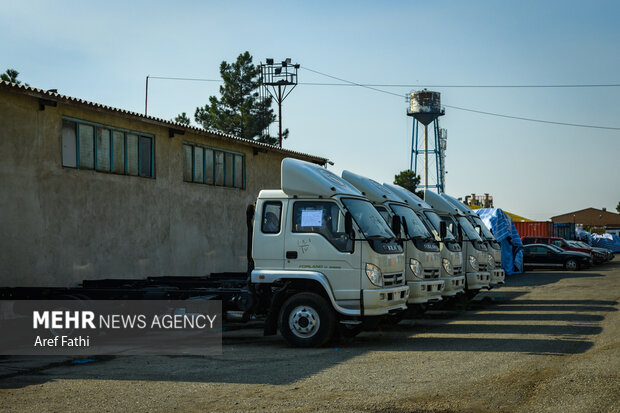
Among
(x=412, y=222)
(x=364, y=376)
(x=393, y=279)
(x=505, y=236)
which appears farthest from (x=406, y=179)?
(x=364, y=376)

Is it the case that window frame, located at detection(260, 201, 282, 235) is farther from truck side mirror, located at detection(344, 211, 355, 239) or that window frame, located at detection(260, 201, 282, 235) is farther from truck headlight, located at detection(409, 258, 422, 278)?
truck headlight, located at detection(409, 258, 422, 278)

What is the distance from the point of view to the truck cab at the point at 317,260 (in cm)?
1160

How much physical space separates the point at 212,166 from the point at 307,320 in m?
12.3

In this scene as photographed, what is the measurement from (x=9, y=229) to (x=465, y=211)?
12.4 meters

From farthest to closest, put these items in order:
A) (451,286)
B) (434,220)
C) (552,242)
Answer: (552,242)
(434,220)
(451,286)

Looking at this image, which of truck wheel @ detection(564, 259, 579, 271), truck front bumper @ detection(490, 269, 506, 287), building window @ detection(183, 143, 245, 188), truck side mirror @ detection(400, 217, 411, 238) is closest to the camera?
truck side mirror @ detection(400, 217, 411, 238)

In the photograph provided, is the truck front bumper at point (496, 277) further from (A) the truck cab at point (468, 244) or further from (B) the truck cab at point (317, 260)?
(B) the truck cab at point (317, 260)

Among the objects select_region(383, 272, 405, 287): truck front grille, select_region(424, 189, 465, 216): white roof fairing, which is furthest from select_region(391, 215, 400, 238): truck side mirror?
select_region(424, 189, 465, 216): white roof fairing

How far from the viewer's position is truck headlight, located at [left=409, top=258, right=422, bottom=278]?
14.4m

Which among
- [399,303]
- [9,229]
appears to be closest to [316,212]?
[399,303]

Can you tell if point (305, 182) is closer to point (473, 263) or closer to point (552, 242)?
point (473, 263)

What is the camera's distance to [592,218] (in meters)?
156

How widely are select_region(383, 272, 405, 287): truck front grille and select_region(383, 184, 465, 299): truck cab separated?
350 centimetres

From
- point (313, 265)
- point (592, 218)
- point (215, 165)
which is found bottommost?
point (313, 265)
